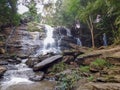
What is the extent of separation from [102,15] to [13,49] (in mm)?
10742

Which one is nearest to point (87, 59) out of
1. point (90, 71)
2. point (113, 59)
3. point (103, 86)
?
point (90, 71)

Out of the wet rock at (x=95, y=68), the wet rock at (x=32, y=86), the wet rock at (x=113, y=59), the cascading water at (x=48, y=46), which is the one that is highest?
the cascading water at (x=48, y=46)

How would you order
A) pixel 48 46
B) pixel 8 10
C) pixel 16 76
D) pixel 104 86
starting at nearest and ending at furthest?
pixel 104 86
pixel 16 76
pixel 8 10
pixel 48 46

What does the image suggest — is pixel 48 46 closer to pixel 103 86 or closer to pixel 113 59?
pixel 113 59

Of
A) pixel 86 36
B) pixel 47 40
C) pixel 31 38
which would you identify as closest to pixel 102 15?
pixel 86 36

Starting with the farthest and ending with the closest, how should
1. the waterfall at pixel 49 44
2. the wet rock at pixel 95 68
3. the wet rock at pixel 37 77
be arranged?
1. the waterfall at pixel 49 44
2. the wet rock at pixel 37 77
3. the wet rock at pixel 95 68

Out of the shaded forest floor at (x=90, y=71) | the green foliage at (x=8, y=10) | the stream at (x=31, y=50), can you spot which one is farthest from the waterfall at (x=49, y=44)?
the shaded forest floor at (x=90, y=71)

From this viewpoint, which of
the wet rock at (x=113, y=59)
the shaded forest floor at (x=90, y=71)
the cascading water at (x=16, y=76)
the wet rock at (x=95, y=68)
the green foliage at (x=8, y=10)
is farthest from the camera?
the green foliage at (x=8, y=10)

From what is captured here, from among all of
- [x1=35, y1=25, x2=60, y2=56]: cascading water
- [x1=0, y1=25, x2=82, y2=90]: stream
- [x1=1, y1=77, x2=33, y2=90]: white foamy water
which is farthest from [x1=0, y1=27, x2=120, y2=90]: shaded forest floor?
[x1=35, y1=25, x2=60, y2=56]: cascading water

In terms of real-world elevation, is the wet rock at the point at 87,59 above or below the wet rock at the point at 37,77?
above

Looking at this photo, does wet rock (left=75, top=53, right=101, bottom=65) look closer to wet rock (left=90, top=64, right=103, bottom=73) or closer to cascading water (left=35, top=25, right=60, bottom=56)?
wet rock (left=90, top=64, right=103, bottom=73)

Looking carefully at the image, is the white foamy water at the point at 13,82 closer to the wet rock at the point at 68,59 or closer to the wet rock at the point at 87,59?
the wet rock at the point at 68,59

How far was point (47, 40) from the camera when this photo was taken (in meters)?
25.8

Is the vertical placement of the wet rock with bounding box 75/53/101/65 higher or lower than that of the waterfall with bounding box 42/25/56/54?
lower
